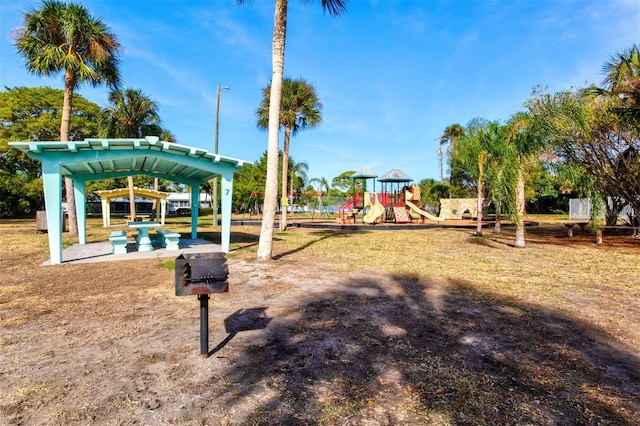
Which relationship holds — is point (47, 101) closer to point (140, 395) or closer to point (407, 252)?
point (407, 252)

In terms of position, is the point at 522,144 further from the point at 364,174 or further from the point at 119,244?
the point at 364,174

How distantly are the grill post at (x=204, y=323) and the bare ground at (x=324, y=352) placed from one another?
126mm

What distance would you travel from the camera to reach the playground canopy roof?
27969 millimetres

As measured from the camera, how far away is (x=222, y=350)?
3463mm

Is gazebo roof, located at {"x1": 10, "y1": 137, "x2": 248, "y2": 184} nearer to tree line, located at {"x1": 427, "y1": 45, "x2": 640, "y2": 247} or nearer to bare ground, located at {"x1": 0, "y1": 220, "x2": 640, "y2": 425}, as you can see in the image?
bare ground, located at {"x1": 0, "y1": 220, "x2": 640, "y2": 425}

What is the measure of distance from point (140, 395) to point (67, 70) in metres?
16.7

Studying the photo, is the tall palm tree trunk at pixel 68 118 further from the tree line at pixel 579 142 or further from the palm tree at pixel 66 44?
the tree line at pixel 579 142

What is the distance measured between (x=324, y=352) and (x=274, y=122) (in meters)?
6.82

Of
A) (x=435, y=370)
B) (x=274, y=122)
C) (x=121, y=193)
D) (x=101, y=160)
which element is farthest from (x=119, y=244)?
(x=121, y=193)

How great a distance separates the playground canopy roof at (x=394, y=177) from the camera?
91.8 feet

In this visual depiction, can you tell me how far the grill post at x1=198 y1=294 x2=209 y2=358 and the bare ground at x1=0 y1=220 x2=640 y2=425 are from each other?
0.41 ft

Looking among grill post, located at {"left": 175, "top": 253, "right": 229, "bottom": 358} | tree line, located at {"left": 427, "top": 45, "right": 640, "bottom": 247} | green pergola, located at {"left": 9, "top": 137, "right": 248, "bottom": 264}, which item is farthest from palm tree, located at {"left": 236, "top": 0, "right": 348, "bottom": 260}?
tree line, located at {"left": 427, "top": 45, "right": 640, "bottom": 247}

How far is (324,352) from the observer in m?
3.43

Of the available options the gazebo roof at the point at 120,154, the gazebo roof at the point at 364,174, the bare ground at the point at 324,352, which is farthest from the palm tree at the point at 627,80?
the gazebo roof at the point at 364,174
